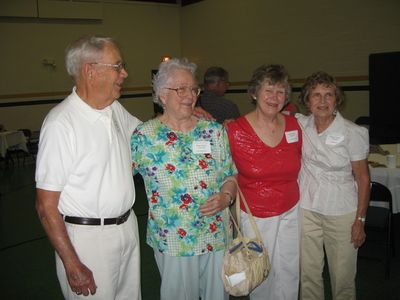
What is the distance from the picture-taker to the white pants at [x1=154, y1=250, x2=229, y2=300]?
197 cm

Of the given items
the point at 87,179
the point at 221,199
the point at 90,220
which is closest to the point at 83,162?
the point at 87,179

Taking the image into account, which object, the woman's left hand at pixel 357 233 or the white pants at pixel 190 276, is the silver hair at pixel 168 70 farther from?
the woman's left hand at pixel 357 233

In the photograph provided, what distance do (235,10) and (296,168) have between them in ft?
31.8

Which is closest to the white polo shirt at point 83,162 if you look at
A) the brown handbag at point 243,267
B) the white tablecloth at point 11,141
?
the brown handbag at point 243,267

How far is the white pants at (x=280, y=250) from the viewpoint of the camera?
7.36 ft

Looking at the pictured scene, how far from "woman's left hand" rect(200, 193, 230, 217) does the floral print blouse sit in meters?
0.04

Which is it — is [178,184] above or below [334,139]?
below

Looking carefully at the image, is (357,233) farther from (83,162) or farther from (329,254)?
(83,162)

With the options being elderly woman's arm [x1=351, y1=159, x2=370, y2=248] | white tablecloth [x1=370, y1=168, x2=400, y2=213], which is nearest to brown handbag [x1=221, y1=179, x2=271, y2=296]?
elderly woman's arm [x1=351, y1=159, x2=370, y2=248]

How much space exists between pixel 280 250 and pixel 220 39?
33.5ft

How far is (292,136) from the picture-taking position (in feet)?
7.56

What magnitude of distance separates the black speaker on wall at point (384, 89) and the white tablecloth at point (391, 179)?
11.3ft

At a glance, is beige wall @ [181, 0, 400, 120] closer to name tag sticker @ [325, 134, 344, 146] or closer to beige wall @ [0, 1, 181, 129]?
beige wall @ [0, 1, 181, 129]

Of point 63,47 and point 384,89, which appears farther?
point 63,47
